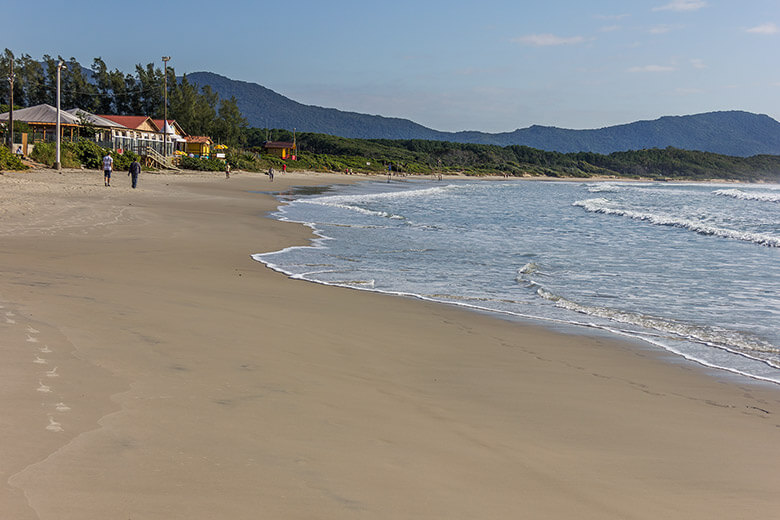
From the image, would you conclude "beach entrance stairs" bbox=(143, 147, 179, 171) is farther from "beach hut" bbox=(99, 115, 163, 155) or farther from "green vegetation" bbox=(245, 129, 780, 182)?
"green vegetation" bbox=(245, 129, 780, 182)

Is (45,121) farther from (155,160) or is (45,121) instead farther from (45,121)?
(155,160)

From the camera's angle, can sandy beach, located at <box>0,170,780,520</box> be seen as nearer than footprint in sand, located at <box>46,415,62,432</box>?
Yes

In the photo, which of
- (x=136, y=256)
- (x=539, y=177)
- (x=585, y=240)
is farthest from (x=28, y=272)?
(x=539, y=177)

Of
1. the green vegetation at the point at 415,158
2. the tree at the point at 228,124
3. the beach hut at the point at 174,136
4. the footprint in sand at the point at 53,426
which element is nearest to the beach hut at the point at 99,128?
the beach hut at the point at 174,136

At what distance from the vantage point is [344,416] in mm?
4121

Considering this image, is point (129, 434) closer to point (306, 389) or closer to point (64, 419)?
point (64, 419)

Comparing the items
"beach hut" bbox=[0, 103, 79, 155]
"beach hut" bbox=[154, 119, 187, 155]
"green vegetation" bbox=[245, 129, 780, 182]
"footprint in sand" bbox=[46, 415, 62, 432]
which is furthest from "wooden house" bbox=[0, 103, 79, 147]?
"footprint in sand" bbox=[46, 415, 62, 432]

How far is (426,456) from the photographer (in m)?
3.55

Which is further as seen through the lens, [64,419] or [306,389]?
[306,389]

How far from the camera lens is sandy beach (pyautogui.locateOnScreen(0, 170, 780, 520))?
2.96m

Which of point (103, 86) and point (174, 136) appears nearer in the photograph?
point (174, 136)

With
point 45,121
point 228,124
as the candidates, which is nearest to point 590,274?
point 45,121

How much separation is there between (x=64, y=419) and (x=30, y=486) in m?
0.81

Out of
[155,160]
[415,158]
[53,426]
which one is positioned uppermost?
[415,158]
